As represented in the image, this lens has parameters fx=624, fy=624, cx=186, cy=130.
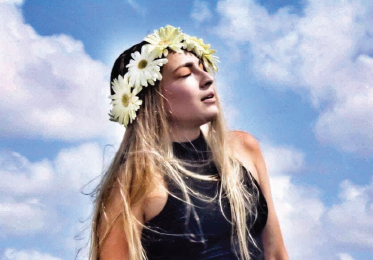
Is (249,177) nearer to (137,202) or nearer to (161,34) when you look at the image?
(137,202)

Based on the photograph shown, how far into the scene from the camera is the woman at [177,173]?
3762 mm

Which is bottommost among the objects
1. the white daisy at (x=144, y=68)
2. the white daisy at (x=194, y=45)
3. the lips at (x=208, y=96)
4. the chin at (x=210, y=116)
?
the chin at (x=210, y=116)

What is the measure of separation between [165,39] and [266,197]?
1.28m

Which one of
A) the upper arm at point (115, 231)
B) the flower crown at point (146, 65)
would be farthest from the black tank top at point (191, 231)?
the flower crown at point (146, 65)

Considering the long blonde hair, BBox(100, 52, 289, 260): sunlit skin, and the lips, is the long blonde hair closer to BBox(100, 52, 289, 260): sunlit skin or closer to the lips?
BBox(100, 52, 289, 260): sunlit skin

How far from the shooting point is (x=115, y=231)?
151 inches

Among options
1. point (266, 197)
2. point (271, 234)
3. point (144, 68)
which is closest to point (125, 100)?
point (144, 68)

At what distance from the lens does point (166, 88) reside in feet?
13.2

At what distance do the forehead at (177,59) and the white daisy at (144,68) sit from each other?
0.14 ft

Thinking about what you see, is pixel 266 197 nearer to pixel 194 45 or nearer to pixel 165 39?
pixel 194 45

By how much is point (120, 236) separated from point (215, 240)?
585 mm

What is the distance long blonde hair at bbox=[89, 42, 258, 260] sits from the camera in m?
3.81

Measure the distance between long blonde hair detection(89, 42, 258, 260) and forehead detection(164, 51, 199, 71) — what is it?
159mm

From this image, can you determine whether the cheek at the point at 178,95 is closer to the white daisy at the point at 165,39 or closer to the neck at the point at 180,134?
the neck at the point at 180,134
